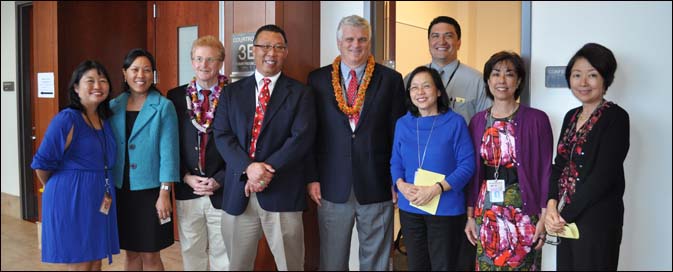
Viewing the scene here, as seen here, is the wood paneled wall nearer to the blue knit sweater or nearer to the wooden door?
the wooden door

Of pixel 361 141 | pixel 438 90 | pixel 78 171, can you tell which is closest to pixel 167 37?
pixel 78 171

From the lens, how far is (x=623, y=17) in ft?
5.50

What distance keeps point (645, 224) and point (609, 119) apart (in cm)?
59

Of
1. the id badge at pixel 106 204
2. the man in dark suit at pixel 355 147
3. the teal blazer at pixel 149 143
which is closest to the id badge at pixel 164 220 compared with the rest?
the teal blazer at pixel 149 143

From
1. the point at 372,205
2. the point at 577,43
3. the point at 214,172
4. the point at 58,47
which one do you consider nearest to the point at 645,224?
the point at 577,43

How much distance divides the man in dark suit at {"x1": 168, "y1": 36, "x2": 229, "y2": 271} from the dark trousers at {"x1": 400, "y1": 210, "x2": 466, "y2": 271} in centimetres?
66

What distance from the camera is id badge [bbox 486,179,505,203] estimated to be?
5.18 ft

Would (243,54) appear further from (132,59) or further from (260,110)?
(132,59)

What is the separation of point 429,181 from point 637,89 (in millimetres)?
819

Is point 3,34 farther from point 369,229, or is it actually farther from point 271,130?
point 369,229

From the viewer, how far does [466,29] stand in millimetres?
3158

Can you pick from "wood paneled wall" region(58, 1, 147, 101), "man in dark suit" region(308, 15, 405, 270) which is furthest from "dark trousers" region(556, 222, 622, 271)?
"wood paneled wall" region(58, 1, 147, 101)

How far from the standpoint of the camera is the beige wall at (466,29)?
2.15 m

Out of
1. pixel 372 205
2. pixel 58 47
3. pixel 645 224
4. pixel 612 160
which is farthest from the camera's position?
pixel 372 205
